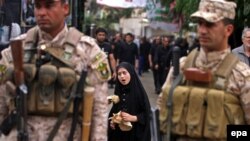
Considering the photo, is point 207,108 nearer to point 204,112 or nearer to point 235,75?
point 204,112

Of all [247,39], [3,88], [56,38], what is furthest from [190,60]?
[247,39]

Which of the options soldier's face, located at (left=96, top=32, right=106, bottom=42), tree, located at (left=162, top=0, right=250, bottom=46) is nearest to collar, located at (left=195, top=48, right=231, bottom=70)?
tree, located at (left=162, top=0, right=250, bottom=46)

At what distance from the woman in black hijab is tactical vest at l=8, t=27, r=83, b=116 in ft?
8.76

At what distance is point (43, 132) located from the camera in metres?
4.20

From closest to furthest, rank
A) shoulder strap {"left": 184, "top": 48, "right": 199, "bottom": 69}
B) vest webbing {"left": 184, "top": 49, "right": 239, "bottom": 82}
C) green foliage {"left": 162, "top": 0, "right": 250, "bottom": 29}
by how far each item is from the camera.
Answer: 1. vest webbing {"left": 184, "top": 49, "right": 239, "bottom": 82}
2. shoulder strap {"left": 184, "top": 48, "right": 199, "bottom": 69}
3. green foliage {"left": 162, "top": 0, "right": 250, "bottom": 29}

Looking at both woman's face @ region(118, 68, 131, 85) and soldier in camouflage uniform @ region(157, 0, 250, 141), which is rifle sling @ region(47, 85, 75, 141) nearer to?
soldier in camouflage uniform @ region(157, 0, 250, 141)

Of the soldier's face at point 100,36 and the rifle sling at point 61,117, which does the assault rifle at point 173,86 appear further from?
the soldier's face at point 100,36

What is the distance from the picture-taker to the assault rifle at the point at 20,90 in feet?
13.0

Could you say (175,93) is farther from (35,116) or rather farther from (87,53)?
(35,116)

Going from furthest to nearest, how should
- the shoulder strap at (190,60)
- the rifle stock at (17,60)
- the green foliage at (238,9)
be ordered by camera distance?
the green foliage at (238,9) → the shoulder strap at (190,60) → the rifle stock at (17,60)

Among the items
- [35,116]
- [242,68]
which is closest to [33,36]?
[35,116]

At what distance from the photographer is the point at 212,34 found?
13.7 ft

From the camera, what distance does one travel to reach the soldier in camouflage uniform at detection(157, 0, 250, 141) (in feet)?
13.6

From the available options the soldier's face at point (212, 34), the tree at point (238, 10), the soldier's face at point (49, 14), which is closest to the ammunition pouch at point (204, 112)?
the soldier's face at point (212, 34)
